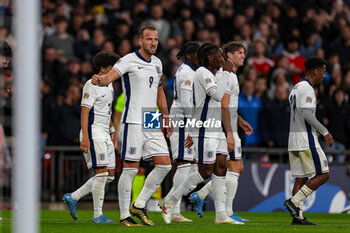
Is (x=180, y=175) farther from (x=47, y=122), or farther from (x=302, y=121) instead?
(x=47, y=122)

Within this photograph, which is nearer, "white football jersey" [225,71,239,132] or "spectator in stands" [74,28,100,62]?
"white football jersey" [225,71,239,132]

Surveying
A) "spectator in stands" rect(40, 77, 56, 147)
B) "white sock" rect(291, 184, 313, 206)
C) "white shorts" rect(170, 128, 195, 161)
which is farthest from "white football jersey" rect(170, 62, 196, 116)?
"spectator in stands" rect(40, 77, 56, 147)

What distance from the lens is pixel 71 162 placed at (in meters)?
14.3

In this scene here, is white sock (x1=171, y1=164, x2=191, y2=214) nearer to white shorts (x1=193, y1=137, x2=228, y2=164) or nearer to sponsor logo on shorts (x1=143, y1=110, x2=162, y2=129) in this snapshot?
white shorts (x1=193, y1=137, x2=228, y2=164)

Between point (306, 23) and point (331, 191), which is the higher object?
point (306, 23)

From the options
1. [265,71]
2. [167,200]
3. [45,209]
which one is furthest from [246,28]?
[167,200]

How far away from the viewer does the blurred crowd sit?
14.3 m

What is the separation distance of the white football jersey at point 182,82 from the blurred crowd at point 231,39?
7.98 ft

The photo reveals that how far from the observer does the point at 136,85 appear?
8.61 metres

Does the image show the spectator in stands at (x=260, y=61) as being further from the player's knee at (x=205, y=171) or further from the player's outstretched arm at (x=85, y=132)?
the player's knee at (x=205, y=171)

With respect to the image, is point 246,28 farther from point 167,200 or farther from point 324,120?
point 167,200

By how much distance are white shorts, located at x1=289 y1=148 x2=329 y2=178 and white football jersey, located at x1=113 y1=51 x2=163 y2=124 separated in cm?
215

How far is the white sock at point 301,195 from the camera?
9386 mm

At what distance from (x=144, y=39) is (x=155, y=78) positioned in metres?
0.44
